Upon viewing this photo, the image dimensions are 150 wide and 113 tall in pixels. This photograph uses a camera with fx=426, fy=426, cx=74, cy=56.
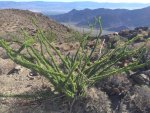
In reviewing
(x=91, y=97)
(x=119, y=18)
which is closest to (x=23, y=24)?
(x=91, y=97)

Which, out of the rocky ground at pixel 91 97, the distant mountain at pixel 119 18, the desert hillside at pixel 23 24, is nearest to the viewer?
the rocky ground at pixel 91 97

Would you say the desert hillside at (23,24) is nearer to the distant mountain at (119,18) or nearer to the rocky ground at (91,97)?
the rocky ground at (91,97)

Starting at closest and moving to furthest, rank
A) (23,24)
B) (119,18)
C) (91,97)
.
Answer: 1. (91,97)
2. (23,24)
3. (119,18)

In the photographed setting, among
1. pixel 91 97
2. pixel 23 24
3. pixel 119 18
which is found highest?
pixel 91 97

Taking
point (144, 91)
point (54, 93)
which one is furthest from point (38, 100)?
point (144, 91)

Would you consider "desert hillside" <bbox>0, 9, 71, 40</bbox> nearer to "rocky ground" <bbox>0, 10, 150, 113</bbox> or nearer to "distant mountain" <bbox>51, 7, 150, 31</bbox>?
"rocky ground" <bbox>0, 10, 150, 113</bbox>

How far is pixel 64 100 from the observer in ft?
20.3

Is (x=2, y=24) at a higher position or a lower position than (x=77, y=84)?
lower

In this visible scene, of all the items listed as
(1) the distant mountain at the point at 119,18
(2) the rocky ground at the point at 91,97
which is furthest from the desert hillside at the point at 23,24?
(1) the distant mountain at the point at 119,18

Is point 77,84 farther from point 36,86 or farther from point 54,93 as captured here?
point 36,86

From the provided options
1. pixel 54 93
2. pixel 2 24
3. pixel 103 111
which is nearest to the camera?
pixel 103 111

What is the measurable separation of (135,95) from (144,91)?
0.50 feet

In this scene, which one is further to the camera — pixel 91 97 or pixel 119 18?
pixel 119 18

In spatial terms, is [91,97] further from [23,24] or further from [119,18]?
[119,18]
